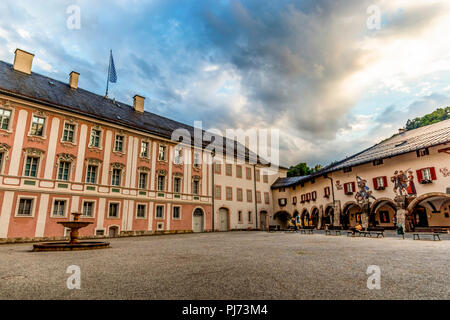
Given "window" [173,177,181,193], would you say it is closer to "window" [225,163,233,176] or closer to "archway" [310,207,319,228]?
"window" [225,163,233,176]

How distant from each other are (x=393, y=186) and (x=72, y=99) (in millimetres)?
30253

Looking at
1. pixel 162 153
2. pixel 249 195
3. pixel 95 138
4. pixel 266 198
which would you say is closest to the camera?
pixel 95 138

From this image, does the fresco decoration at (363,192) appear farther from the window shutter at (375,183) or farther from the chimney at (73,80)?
the chimney at (73,80)

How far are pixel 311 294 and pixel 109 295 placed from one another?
329 cm

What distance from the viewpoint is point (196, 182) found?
29.8m

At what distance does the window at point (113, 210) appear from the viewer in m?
21.8

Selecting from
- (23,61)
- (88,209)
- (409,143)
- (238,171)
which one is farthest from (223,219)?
(23,61)

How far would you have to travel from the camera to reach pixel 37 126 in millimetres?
19297

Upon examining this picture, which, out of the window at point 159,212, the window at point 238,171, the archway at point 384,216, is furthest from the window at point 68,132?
the archway at point 384,216

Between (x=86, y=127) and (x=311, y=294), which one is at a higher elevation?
(x=86, y=127)

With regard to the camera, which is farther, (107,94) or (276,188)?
(276,188)

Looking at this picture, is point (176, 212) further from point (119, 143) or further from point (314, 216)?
point (314, 216)
